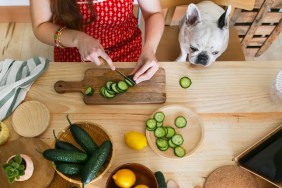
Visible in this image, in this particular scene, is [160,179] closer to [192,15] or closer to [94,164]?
[94,164]

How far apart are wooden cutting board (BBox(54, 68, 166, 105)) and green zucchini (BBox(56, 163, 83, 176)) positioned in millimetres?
291

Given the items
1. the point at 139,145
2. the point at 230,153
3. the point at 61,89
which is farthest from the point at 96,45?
the point at 230,153

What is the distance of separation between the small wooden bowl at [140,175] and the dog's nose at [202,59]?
0.53 metres

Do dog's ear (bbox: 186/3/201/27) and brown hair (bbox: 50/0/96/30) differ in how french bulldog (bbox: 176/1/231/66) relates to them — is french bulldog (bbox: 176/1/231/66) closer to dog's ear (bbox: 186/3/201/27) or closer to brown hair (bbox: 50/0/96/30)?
dog's ear (bbox: 186/3/201/27)

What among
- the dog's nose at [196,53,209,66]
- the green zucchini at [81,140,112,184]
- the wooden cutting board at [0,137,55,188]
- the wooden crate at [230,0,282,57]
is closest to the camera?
the green zucchini at [81,140,112,184]

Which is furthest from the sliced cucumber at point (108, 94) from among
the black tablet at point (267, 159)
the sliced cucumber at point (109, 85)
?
the black tablet at point (267, 159)

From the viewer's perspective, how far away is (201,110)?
1.15m

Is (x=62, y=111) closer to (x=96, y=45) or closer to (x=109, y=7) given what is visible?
(x=96, y=45)

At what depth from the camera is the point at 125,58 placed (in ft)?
5.03

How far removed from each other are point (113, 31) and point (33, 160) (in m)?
0.71

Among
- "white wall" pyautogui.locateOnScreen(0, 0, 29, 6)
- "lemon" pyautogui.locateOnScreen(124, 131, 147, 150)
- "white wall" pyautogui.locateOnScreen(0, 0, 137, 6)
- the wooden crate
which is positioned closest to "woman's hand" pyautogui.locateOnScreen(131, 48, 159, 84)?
"lemon" pyautogui.locateOnScreen(124, 131, 147, 150)

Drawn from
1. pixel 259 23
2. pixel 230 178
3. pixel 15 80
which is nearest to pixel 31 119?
pixel 15 80

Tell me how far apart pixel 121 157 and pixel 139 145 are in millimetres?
81

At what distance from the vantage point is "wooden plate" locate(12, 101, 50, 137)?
110 centimetres
